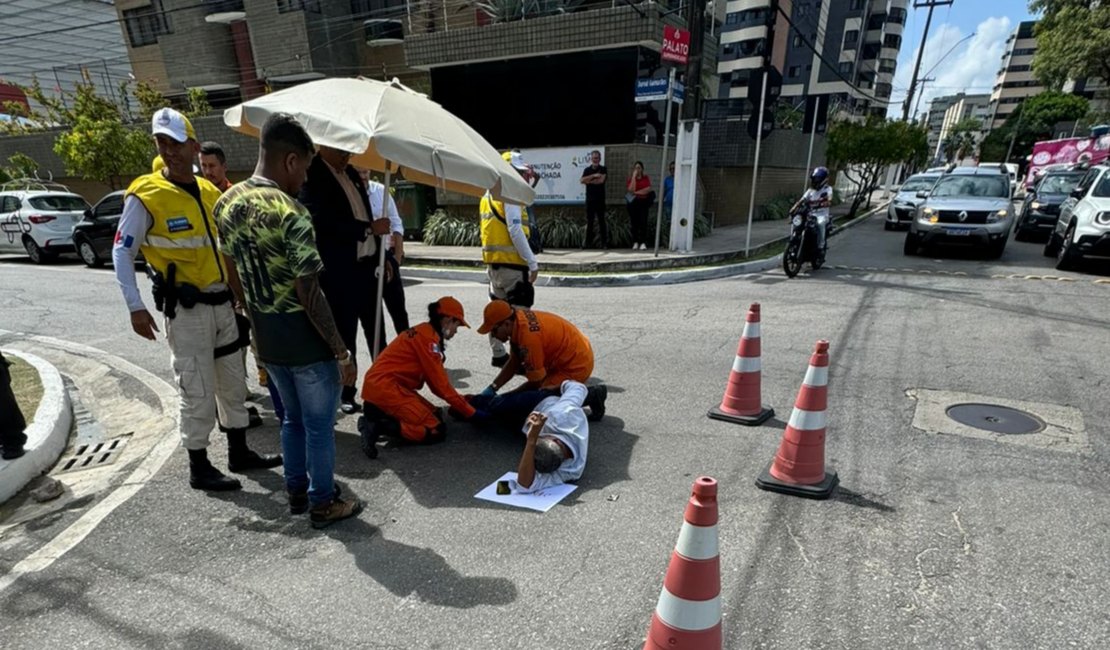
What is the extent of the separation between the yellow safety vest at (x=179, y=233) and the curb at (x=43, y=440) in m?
1.55

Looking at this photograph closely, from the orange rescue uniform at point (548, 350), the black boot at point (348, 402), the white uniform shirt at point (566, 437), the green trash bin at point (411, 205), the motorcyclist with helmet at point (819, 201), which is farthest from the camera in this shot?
the green trash bin at point (411, 205)

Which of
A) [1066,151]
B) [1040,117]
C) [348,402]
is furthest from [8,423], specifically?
[1040,117]

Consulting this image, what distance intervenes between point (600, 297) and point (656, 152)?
5.99m

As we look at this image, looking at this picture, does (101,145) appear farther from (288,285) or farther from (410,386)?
(288,285)

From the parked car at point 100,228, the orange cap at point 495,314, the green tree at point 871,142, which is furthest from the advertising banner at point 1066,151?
the parked car at point 100,228

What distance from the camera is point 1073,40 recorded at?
21.2m

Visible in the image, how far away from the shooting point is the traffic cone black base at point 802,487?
3040 millimetres

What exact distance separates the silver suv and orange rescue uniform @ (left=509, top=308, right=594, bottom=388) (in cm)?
938

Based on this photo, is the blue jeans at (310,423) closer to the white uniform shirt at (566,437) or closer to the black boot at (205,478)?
the black boot at (205,478)

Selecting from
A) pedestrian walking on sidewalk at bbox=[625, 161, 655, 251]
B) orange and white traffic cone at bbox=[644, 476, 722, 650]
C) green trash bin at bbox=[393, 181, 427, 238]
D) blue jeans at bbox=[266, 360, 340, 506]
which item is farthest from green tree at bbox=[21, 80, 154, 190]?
orange and white traffic cone at bbox=[644, 476, 722, 650]

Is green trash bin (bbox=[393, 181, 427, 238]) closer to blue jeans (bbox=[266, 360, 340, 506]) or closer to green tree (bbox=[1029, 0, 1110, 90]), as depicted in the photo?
blue jeans (bbox=[266, 360, 340, 506])

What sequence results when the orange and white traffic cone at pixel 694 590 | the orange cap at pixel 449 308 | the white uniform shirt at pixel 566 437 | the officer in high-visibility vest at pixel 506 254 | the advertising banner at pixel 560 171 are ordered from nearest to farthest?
the orange and white traffic cone at pixel 694 590 → the white uniform shirt at pixel 566 437 → the orange cap at pixel 449 308 → the officer in high-visibility vest at pixel 506 254 → the advertising banner at pixel 560 171

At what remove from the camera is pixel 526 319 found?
12.8 feet

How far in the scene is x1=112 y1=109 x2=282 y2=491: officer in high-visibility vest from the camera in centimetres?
301
